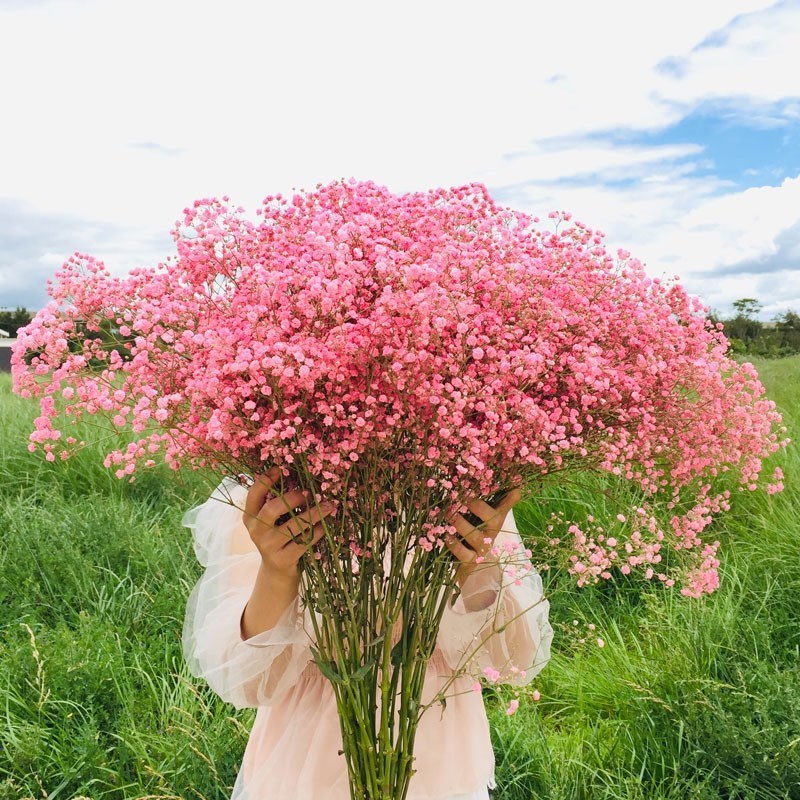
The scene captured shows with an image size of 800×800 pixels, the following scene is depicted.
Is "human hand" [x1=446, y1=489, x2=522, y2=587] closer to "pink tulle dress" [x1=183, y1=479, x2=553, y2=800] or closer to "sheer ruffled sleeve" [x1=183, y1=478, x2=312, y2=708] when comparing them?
"pink tulle dress" [x1=183, y1=479, x2=553, y2=800]

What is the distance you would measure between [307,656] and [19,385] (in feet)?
3.22

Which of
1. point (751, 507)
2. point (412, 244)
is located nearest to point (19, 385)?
point (412, 244)

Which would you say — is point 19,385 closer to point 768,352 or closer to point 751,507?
point 751,507

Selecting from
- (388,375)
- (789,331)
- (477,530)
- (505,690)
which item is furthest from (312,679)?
(789,331)

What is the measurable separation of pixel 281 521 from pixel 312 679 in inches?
29.2

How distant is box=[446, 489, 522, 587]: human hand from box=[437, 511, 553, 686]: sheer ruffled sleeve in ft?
0.34

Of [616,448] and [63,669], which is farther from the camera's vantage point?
[63,669]

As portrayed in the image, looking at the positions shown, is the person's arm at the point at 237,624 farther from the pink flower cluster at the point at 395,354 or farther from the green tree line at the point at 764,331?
the green tree line at the point at 764,331

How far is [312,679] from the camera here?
221 cm

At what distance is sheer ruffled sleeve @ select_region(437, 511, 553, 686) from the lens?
1.97m

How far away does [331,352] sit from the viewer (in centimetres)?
138

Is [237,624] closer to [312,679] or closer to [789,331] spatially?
[312,679]

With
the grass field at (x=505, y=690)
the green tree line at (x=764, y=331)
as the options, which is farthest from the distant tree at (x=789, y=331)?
the grass field at (x=505, y=690)

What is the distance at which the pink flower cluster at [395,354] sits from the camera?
4.61ft
